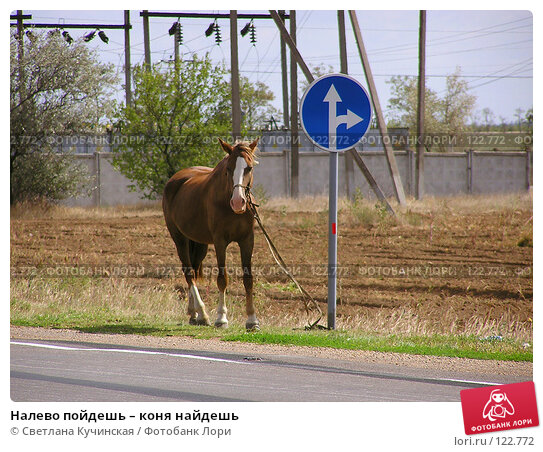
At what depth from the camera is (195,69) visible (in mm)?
31609

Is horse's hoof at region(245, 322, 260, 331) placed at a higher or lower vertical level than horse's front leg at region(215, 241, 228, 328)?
lower

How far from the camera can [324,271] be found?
55.9 feet

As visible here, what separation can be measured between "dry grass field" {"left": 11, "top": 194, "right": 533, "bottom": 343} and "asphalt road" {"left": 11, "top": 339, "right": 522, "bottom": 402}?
2782 mm

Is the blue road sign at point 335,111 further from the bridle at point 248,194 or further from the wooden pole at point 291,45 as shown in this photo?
the wooden pole at point 291,45

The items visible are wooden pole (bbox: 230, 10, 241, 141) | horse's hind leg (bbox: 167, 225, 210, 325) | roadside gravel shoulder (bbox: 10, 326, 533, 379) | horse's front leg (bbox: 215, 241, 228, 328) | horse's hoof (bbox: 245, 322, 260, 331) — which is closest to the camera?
roadside gravel shoulder (bbox: 10, 326, 533, 379)

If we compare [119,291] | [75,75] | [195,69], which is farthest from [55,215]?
[119,291]

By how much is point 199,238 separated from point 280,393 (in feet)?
17.3

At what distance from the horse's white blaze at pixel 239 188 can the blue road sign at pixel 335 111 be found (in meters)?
0.93

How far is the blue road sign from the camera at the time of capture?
9.22 m

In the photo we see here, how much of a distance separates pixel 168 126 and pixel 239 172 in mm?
22596
